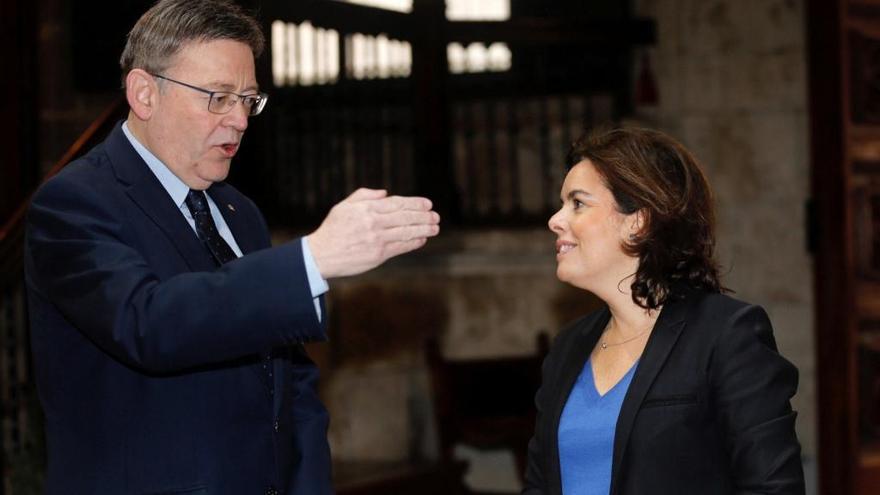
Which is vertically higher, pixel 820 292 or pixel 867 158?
pixel 867 158

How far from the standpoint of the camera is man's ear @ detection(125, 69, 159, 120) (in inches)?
79.0

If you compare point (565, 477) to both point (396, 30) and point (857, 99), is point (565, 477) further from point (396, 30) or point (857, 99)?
point (396, 30)

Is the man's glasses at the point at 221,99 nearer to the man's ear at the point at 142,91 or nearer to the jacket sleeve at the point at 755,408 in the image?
the man's ear at the point at 142,91

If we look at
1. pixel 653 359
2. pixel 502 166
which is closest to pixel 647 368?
pixel 653 359

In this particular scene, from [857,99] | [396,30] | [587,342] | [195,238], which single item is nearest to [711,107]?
[857,99]

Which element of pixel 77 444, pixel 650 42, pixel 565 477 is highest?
pixel 650 42

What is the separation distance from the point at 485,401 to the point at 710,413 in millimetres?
3357

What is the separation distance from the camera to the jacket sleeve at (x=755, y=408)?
2.11 metres

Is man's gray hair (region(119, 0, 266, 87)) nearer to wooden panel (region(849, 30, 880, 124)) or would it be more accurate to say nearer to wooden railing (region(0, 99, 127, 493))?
wooden railing (region(0, 99, 127, 493))

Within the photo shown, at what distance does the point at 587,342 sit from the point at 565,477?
0.29 meters

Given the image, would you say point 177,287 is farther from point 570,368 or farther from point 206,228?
point 570,368

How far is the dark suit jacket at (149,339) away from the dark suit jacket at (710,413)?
61 centimetres

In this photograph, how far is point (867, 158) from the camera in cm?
487

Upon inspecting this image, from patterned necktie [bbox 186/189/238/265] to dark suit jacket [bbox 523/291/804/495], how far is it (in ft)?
2.44
